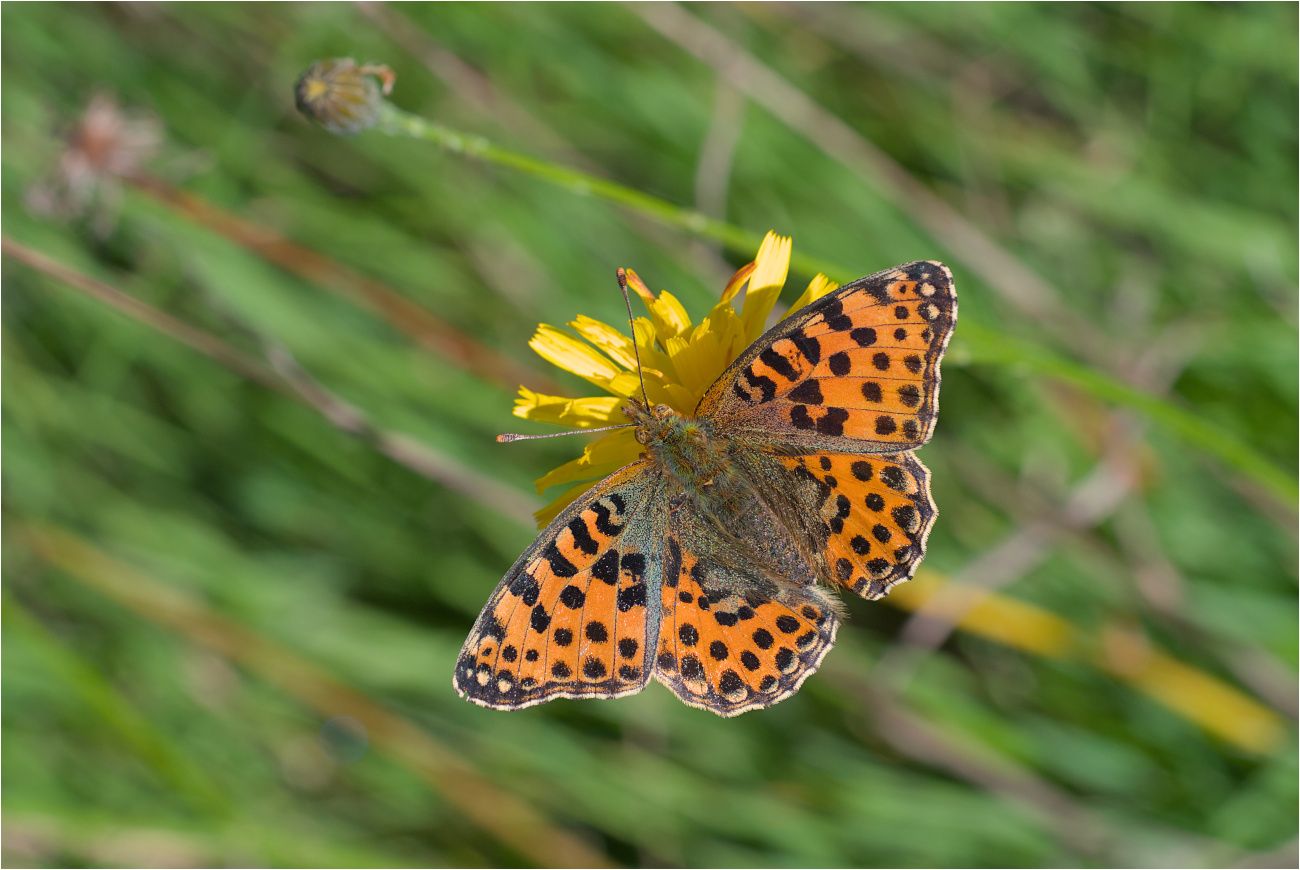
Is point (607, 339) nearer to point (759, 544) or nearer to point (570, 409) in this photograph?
point (570, 409)

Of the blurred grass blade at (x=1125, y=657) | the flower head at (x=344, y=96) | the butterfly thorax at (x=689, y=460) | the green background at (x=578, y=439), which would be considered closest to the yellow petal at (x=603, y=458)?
the butterfly thorax at (x=689, y=460)

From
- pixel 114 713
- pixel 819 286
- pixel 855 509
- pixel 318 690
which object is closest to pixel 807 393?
pixel 855 509

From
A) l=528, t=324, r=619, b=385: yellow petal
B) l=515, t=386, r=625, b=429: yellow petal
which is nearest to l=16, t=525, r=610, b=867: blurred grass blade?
l=515, t=386, r=625, b=429: yellow petal

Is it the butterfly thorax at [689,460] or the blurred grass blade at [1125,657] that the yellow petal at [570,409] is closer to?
the butterfly thorax at [689,460]

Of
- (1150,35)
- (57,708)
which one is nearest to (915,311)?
(1150,35)

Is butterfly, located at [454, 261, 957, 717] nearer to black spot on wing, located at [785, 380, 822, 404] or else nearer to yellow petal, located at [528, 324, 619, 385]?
black spot on wing, located at [785, 380, 822, 404]
